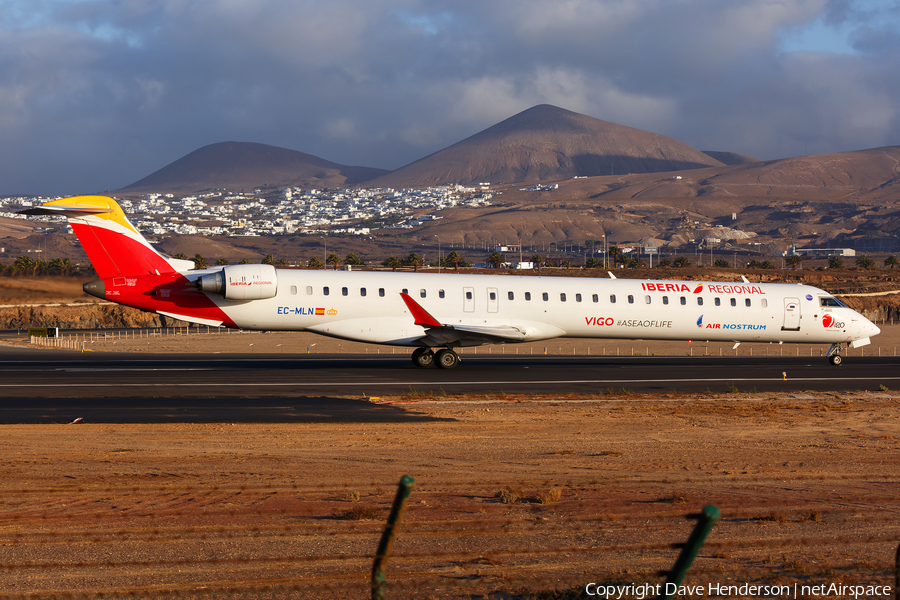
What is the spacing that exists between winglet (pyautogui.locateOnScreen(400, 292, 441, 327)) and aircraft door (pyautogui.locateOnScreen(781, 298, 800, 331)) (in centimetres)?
1315

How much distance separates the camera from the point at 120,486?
32.9 ft

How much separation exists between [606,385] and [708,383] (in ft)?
10.7

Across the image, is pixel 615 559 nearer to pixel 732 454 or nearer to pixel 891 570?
pixel 891 570

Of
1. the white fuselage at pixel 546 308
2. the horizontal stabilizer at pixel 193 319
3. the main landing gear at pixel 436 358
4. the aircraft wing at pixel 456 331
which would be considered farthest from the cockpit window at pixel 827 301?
the horizontal stabilizer at pixel 193 319

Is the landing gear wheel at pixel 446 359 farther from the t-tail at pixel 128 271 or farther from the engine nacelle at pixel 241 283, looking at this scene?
the t-tail at pixel 128 271

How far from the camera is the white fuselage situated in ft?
86.9

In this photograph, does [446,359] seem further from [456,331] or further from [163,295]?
[163,295]

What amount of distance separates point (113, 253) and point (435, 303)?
10302 millimetres

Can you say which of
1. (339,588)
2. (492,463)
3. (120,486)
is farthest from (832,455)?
(120,486)

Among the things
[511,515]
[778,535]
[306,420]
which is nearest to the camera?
[778,535]

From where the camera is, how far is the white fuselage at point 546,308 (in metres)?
26.5

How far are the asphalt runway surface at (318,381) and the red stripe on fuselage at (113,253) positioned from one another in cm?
327

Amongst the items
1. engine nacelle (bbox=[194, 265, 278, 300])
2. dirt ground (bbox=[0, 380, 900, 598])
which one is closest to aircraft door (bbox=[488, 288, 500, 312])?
engine nacelle (bbox=[194, 265, 278, 300])

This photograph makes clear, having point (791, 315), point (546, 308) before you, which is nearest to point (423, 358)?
point (546, 308)
